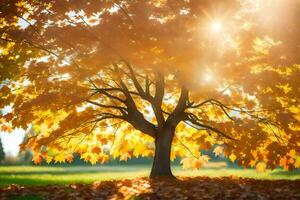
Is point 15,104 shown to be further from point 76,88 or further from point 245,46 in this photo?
point 245,46

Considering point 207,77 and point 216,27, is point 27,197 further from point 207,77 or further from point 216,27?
point 216,27

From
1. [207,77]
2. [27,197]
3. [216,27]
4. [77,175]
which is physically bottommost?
[27,197]

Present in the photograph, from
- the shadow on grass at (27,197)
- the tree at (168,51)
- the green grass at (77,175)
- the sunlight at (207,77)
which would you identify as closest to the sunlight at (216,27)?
the tree at (168,51)

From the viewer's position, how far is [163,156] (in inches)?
505

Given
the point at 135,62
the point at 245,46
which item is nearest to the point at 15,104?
the point at 135,62

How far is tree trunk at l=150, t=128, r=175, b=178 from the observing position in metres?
12.7

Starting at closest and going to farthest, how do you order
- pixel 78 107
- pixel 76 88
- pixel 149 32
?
pixel 149 32 → pixel 76 88 → pixel 78 107

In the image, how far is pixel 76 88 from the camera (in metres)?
10.9

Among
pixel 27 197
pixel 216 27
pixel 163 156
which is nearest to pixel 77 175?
pixel 163 156

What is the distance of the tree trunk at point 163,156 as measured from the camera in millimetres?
12734

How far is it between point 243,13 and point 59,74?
201 inches

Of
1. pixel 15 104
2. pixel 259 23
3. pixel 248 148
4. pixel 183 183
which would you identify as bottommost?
pixel 183 183

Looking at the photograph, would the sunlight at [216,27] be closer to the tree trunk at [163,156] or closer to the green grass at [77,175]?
the tree trunk at [163,156]

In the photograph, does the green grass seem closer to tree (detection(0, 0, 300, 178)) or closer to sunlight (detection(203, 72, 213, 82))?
tree (detection(0, 0, 300, 178))
